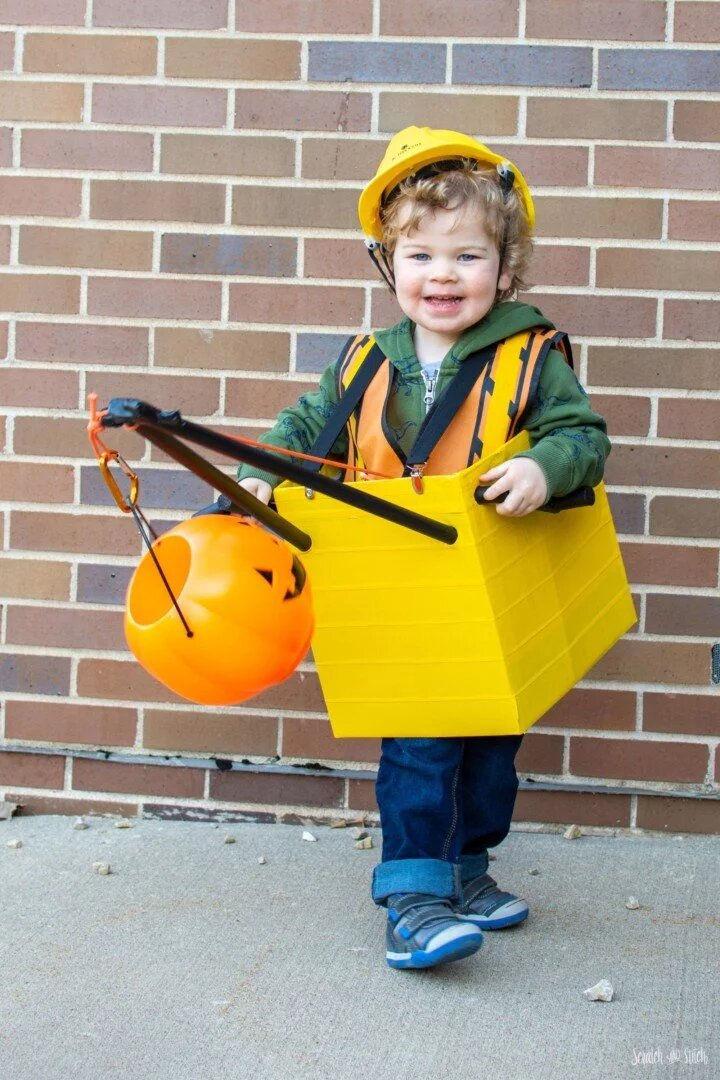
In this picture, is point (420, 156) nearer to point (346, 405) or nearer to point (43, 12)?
point (346, 405)

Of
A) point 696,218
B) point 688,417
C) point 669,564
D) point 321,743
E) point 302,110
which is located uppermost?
point 302,110

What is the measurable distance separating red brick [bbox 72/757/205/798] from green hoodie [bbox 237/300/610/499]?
3.42ft

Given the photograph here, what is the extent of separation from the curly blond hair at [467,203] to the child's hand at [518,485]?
50 centimetres

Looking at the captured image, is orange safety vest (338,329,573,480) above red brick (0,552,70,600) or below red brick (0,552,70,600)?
above

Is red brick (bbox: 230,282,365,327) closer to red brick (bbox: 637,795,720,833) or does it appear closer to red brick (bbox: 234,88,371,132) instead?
red brick (bbox: 234,88,371,132)

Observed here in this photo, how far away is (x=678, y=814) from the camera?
10.3ft

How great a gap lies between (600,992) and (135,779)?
1.42 metres

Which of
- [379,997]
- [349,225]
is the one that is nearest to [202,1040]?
[379,997]

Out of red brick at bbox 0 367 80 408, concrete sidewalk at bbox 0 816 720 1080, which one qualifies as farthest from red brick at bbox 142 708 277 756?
red brick at bbox 0 367 80 408

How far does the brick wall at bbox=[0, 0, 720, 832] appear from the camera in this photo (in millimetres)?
3055

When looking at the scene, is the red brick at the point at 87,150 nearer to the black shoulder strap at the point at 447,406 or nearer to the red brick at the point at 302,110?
the red brick at the point at 302,110

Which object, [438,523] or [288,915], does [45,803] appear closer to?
[288,915]

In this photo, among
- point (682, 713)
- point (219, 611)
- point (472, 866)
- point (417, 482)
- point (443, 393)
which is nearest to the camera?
point (219, 611)

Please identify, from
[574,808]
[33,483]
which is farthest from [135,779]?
[574,808]
